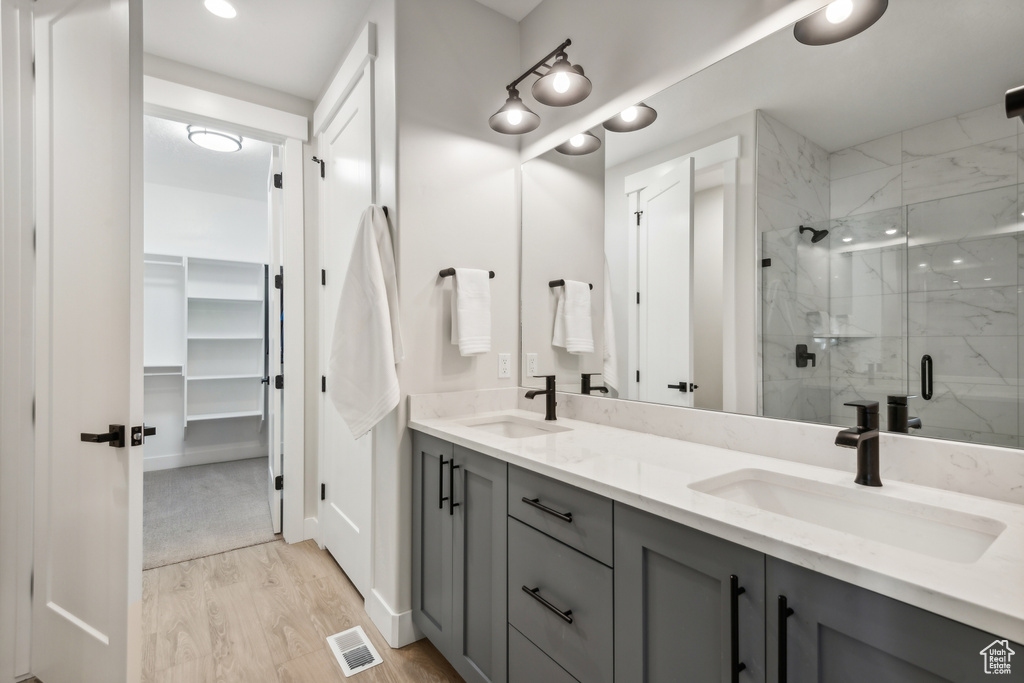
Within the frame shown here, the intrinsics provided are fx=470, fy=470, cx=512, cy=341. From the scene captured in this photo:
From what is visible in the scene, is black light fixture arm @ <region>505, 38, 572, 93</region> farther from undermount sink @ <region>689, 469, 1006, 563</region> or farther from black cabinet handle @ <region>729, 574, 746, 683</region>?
black cabinet handle @ <region>729, 574, 746, 683</region>

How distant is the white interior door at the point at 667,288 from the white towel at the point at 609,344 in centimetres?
13

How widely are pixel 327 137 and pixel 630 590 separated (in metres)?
2.78

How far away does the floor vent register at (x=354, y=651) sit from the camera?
174 centimetres

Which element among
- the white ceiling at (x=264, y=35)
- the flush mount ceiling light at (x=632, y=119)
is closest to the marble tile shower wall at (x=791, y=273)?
the flush mount ceiling light at (x=632, y=119)

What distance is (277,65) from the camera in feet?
8.45

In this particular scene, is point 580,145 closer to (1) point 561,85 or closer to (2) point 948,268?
(1) point 561,85

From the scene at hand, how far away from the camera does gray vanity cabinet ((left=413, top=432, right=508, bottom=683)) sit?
144cm

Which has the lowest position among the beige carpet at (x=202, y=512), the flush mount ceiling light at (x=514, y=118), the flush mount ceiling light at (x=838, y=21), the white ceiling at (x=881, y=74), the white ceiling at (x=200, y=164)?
the beige carpet at (x=202, y=512)

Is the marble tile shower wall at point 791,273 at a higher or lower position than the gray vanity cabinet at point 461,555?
higher

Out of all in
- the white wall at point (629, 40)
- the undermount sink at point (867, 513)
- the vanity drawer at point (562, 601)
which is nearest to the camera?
the undermount sink at point (867, 513)

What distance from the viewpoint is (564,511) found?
1.20m

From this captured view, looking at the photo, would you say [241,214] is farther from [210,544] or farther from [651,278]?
[651,278]

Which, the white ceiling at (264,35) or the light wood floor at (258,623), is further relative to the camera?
the white ceiling at (264,35)

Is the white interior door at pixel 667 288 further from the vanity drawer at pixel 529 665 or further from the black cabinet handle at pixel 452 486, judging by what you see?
the vanity drawer at pixel 529 665
